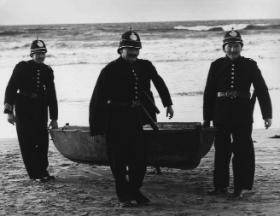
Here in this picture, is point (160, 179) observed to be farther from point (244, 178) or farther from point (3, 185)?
point (3, 185)

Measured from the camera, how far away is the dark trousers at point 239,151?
16.7ft

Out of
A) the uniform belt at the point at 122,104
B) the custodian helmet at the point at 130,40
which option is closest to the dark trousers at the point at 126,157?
the uniform belt at the point at 122,104

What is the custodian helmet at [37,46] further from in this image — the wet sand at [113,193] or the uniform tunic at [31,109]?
the wet sand at [113,193]

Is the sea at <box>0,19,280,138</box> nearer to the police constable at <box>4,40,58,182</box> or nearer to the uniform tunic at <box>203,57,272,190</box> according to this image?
the uniform tunic at <box>203,57,272,190</box>

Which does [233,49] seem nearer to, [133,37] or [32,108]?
[133,37]

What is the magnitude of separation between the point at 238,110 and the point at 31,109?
237 cm

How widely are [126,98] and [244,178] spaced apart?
1404mm

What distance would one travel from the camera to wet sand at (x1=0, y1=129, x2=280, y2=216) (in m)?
4.62

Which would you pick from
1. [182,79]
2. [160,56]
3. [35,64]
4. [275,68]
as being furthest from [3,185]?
[160,56]

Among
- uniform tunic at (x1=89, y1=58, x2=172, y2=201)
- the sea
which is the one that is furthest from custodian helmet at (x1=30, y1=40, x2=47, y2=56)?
uniform tunic at (x1=89, y1=58, x2=172, y2=201)

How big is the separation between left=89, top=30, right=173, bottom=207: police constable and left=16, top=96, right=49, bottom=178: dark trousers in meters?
1.31

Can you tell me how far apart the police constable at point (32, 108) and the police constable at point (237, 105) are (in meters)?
2.07

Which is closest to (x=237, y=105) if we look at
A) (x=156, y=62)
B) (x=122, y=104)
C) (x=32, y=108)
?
(x=122, y=104)

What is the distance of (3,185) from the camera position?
5.86 metres
